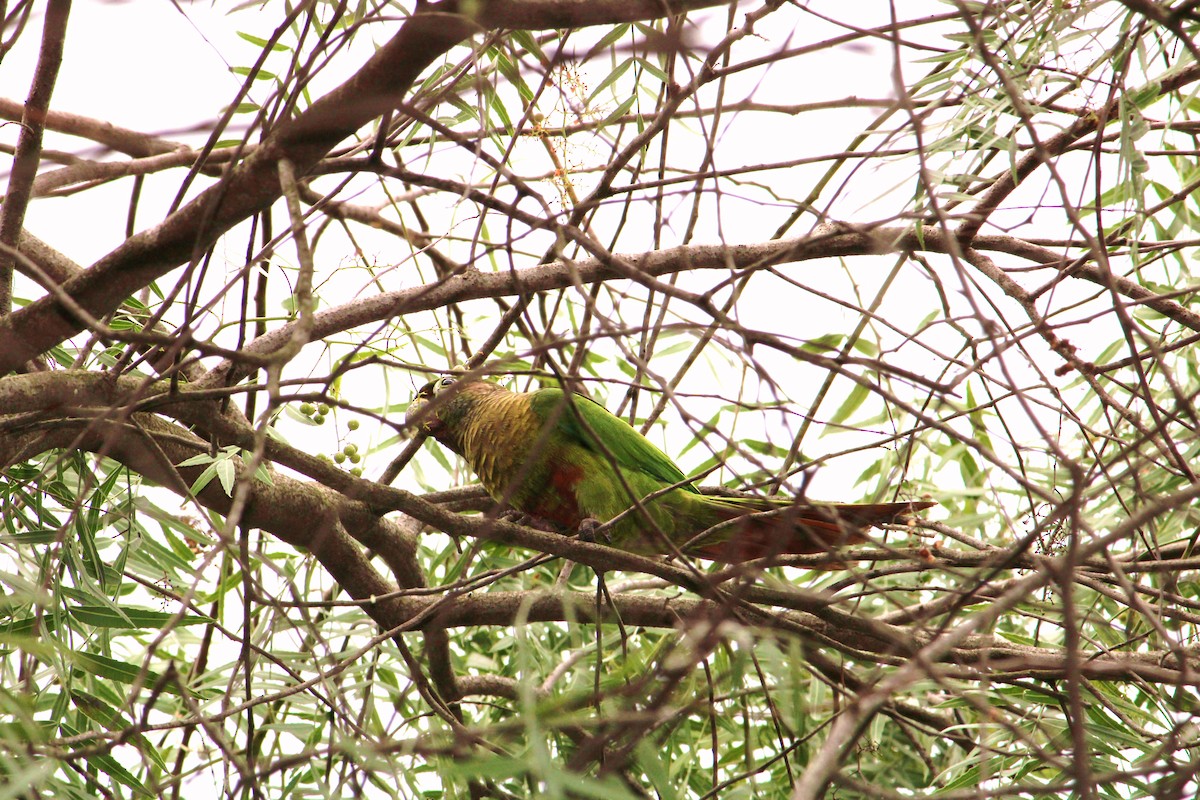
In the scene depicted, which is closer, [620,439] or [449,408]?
[620,439]

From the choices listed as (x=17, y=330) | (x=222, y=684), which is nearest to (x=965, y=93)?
(x=17, y=330)

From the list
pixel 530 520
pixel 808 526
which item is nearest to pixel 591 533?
pixel 530 520

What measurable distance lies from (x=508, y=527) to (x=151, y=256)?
98 centimetres

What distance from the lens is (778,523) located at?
8.24 feet

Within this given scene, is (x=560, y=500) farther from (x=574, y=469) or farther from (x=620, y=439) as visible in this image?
(x=620, y=439)

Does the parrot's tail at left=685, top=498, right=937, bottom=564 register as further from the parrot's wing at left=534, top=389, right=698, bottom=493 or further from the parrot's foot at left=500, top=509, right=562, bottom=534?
the parrot's foot at left=500, top=509, right=562, bottom=534

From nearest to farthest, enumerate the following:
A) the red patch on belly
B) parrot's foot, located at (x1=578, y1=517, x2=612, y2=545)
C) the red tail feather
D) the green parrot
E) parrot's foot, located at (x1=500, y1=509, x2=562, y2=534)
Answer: the red tail feather < parrot's foot, located at (x1=578, y1=517, x2=612, y2=545) < the green parrot < the red patch on belly < parrot's foot, located at (x1=500, y1=509, x2=562, y2=534)

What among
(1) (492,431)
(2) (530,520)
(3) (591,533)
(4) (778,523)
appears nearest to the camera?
(4) (778,523)

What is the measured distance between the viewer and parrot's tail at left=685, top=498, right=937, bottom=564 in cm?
225

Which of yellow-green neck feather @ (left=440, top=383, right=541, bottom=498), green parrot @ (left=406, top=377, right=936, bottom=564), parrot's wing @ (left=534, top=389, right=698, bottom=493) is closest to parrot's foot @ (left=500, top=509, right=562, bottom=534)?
green parrot @ (left=406, top=377, right=936, bottom=564)

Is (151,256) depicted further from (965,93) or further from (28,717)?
(965,93)

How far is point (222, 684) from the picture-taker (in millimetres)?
2916

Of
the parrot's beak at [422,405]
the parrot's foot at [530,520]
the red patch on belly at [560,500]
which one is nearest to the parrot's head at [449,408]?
the parrot's beak at [422,405]

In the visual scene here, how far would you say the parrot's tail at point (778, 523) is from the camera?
7.38ft
